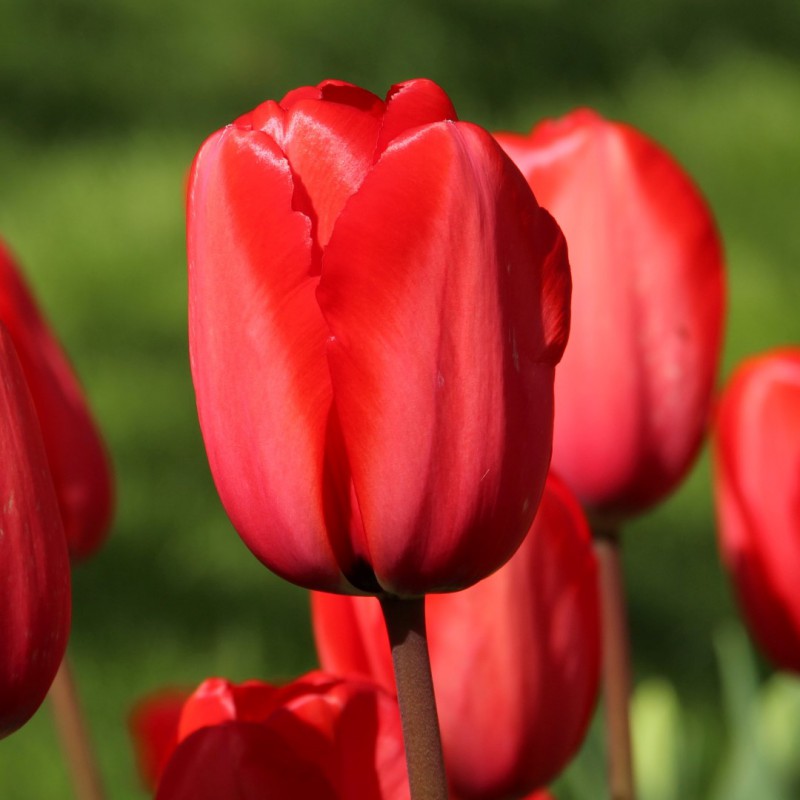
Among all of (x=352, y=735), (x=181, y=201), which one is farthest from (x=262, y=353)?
(x=181, y=201)

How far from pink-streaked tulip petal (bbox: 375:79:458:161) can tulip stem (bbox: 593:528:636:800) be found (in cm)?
32

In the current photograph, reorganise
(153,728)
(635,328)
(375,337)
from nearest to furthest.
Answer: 1. (375,337)
2. (635,328)
3. (153,728)

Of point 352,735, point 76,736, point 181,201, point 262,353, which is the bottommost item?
point 181,201

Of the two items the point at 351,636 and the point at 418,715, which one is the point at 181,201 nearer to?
the point at 351,636

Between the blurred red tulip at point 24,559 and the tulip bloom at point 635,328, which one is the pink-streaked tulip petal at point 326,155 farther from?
the tulip bloom at point 635,328

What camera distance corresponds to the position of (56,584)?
1.43ft

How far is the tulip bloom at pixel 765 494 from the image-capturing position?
0.75 m

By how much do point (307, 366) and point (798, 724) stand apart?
22.7 inches

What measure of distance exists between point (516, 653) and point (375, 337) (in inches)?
8.6

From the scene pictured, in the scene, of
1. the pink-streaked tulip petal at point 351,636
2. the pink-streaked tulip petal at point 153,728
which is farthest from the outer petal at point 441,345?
the pink-streaked tulip petal at point 153,728

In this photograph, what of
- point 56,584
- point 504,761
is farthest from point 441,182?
point 504,761

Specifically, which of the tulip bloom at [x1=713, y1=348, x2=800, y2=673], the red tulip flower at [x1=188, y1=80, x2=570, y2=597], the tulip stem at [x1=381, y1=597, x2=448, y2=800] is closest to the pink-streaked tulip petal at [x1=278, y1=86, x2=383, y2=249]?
the red tulip flower at [x1=188, y1=80, x2=570, y2=597]

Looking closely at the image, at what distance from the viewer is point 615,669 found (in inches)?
28.0

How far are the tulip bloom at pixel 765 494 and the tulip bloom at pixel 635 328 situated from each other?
0.23 ft
